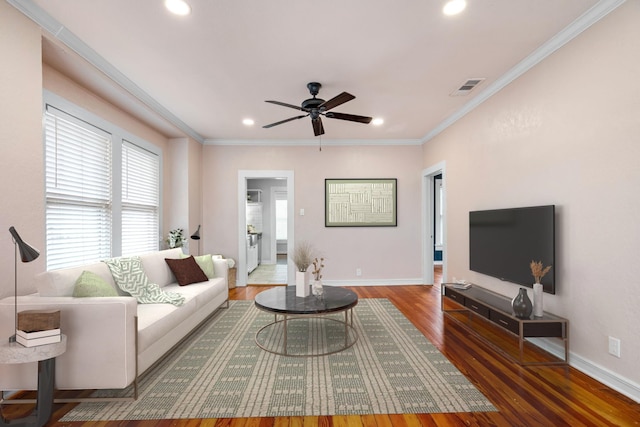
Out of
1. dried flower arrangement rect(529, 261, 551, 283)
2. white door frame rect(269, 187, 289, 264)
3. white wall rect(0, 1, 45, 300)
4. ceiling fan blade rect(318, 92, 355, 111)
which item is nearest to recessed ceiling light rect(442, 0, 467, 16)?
ceiling fan blade rect(318, 92, 355, 111)

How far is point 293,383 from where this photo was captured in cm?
230

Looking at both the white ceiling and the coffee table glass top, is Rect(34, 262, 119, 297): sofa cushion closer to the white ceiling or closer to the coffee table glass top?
the coffee table glass top

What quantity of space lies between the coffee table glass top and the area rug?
413mm

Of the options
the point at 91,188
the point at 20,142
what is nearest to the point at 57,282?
the point at 20,142

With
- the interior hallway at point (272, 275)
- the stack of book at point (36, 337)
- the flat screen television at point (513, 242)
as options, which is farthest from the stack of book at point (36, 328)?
the interior hallway at point (272, 275)

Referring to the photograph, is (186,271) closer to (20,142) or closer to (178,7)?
(20,142)

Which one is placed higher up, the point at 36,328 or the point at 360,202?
the point at 360,202

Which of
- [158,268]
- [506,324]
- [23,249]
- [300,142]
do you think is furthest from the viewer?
[300,142]

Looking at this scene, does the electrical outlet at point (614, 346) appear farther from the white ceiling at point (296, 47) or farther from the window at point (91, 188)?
the window at point (91, 188)

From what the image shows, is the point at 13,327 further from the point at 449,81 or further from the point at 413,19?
the point at 449,81

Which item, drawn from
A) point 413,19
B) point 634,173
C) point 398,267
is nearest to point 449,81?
point 413,19

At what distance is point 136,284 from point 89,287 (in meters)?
0.67

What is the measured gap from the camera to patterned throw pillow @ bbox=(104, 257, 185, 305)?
9.35ft

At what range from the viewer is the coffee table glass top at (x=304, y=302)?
2.75 m
